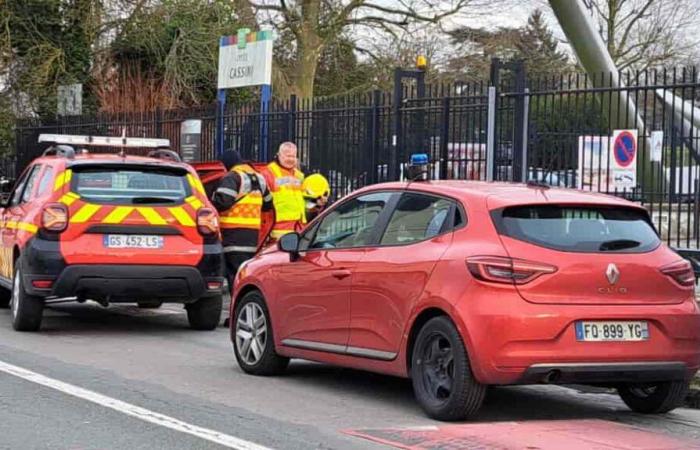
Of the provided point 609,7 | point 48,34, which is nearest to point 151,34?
point 48,34

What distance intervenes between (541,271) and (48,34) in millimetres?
26104

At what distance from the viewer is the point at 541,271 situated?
7.05 m

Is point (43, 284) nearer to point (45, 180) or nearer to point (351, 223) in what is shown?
point (45, 180)

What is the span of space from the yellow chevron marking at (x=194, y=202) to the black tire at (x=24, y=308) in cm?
167

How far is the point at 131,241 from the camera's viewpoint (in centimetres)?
1114

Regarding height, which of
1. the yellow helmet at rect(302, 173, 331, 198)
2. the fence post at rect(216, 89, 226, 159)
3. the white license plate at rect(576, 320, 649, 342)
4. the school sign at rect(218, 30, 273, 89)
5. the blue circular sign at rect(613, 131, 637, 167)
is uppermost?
the school sign at rect(218, 30, 273, 89)

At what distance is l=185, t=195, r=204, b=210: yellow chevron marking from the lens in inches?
454

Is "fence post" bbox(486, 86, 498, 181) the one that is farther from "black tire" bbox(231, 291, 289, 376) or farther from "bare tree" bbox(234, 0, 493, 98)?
"bare tree" bbox(234, 0, 493, 98)

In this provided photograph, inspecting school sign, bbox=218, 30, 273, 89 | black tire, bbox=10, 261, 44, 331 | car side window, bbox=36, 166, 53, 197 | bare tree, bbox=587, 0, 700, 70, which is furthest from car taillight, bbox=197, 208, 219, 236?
bare tree, bbox=587, 0, 700, 70

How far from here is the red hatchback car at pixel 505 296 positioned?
7.01 metres

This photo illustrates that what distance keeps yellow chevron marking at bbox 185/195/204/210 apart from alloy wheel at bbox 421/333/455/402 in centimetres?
466

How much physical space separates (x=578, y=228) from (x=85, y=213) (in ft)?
17.5

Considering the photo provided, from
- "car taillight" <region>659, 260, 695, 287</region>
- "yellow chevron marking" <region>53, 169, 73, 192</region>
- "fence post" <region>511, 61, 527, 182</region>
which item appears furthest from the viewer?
"fence post" <region>511, 61, 527, 182</region>

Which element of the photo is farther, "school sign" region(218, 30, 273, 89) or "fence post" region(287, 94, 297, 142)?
"school sign" region(218, 30, 273, 89)
